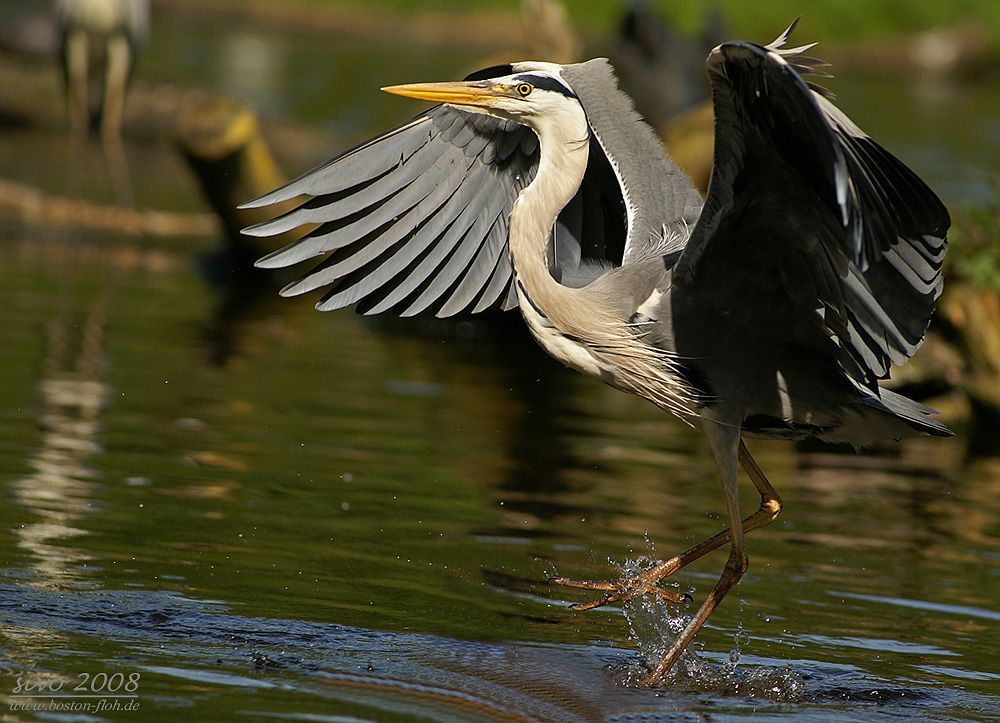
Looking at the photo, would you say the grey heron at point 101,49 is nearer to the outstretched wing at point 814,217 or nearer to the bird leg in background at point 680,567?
the bird leg in background at point 680,567

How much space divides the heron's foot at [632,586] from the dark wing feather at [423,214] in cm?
127

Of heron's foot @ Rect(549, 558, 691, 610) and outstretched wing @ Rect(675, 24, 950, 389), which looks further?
heron's foot @ Rect(549, 558, 691, 610)

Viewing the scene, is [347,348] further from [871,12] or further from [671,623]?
[871,12]

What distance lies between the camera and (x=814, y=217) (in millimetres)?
4434

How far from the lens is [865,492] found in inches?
302

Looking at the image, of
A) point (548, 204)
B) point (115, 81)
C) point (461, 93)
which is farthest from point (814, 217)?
point (115, 81)

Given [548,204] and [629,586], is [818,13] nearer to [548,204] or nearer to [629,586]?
[548,204]

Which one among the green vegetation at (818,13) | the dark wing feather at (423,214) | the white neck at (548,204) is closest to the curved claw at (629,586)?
the white neck at (548,204)

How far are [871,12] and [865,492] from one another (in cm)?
3914

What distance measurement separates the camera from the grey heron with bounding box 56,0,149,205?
14.6m

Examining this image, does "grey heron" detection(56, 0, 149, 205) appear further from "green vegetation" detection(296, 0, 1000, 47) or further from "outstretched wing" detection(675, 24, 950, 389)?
"green vegetation" detection(296, 0, 1000, 47)

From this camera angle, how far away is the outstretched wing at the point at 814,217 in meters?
4.06

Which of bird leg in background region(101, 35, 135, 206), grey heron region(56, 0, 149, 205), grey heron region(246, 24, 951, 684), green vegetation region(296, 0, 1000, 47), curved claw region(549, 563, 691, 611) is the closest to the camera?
grey heron region(246, 24, 951, 684)

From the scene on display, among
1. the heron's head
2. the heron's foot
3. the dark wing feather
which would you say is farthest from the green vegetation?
the heron's foot
